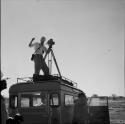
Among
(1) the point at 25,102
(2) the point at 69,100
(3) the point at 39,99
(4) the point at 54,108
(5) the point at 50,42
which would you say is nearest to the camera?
(4) the point at 54,108

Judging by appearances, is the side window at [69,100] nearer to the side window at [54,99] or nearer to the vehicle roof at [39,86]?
the vehicle roof at [39,86]

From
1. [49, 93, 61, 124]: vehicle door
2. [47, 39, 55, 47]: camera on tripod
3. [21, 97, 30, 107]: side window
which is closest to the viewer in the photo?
[49, 93, 61, 124]: vehicle door

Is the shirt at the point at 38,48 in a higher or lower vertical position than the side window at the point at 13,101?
higher

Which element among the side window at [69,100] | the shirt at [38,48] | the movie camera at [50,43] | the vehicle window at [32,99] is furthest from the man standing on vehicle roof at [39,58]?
the side window at [69,100]

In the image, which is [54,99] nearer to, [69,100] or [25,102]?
[25,102]

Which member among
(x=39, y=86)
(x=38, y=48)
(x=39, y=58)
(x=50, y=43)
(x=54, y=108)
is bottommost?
(x=54, y=108)

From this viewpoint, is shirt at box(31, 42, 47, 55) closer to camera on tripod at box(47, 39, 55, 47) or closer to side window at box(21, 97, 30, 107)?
camera on tripod at box(47, 39, 55, 47)

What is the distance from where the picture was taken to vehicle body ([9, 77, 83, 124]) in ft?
36.9

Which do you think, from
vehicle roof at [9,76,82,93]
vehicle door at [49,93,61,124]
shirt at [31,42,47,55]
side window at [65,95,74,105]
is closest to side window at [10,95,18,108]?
vehicle roof at [9,76,82,93]

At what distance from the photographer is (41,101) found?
11.5 meters

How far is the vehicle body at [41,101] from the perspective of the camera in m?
11.2

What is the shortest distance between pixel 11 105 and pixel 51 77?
2056mm

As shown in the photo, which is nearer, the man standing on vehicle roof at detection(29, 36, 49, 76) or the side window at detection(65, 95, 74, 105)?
the side window at detection(65, 95, 74, 105)

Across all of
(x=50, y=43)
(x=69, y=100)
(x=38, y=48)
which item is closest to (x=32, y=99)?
(x=69, y=100)
